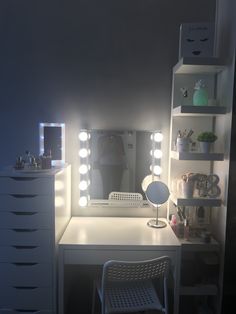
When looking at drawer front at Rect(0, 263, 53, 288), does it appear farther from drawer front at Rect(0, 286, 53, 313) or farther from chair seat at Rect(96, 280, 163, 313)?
chair seat at Rect(96, 280, 163, 313)

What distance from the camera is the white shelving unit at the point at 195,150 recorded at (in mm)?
1673

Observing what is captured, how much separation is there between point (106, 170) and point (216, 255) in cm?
96

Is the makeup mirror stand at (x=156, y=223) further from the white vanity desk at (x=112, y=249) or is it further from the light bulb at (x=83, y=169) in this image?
the light bulb at (x=83, y=169)

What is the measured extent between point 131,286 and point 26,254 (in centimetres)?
65

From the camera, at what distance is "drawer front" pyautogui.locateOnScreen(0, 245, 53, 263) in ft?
5.16

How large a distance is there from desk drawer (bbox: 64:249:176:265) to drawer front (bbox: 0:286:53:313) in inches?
9.4

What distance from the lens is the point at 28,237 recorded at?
5.14 ft

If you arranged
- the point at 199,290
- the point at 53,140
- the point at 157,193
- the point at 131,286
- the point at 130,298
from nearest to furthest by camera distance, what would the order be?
the point at 130,298 < the point at 131,286 < the point at 199,290 < the point at 157,193 < the point at 53,140

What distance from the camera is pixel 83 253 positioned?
159 centimetres

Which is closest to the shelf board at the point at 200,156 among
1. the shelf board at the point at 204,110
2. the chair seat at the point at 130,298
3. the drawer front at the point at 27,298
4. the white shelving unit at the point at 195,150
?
the white shelving unit at the point at 195,150

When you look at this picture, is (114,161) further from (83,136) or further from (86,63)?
(86,63)

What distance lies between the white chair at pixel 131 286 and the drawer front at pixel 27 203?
48cm

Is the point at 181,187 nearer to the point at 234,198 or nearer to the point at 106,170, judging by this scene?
the point at 234,198

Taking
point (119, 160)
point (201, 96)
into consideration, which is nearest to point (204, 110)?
point (201, 96)
